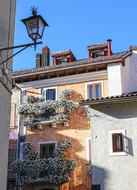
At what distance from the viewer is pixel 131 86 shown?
2444 centimetres

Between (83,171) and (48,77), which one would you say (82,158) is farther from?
(48,77)

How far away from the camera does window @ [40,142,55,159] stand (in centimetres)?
2222

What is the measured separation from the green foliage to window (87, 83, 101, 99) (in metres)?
3.10

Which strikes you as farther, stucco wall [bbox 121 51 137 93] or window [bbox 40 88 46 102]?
window [bbox 40 88 46 102]

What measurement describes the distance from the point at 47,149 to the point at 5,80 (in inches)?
558

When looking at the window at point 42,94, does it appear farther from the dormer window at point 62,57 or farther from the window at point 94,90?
the dormer window at point 62,57

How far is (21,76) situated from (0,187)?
1711 centimetres

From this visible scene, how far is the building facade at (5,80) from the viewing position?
812 cm

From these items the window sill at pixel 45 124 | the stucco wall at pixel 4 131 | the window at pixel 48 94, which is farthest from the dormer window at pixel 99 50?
the stucco wall at pixel 4 131

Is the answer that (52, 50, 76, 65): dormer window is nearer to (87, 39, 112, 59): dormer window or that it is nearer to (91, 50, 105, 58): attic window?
(87, 39, 112, 59): dormer window

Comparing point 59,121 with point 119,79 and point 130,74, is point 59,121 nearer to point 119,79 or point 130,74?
point 119,79

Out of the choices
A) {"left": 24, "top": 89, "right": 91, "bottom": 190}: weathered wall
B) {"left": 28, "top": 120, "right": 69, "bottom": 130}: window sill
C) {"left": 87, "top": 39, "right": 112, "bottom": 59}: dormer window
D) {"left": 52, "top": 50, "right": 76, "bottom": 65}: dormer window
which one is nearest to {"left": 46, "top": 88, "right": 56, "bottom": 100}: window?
{"left": 24, "top": 89, "right": 91, "bottom": 190}: weathered wall

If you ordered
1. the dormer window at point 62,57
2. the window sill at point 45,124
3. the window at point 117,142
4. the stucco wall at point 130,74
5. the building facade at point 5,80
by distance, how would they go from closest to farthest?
the building facade at point 5,80 < the window at point 117,142 < the window sill at point 45,124 < the stucco wall at point 130,74 < the dormer window at point 62,57

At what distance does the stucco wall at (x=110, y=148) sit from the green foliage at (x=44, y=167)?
16.4ft
